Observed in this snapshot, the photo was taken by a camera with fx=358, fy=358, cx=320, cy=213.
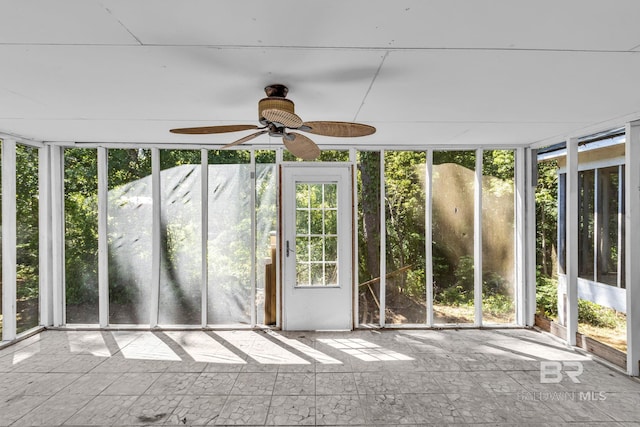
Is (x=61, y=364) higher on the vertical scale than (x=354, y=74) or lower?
lower

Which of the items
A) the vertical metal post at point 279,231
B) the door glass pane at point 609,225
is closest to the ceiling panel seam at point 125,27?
the vertical metal post at point 279,231

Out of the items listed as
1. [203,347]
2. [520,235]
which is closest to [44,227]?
[203,347]

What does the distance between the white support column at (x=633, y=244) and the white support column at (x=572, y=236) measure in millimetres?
554

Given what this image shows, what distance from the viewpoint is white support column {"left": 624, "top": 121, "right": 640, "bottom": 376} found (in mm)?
3113

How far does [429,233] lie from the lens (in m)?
4.48

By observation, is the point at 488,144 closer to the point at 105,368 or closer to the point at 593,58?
the point at 593,58

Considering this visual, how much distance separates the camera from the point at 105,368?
3.28m

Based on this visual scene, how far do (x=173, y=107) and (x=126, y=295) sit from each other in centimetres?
273

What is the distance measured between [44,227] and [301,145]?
357 centimetres

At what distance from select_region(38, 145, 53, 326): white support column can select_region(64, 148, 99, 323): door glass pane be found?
17 cm

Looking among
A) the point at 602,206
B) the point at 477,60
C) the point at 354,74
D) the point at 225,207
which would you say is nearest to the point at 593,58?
the point at 477,60

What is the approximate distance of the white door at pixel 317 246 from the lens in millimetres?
4352

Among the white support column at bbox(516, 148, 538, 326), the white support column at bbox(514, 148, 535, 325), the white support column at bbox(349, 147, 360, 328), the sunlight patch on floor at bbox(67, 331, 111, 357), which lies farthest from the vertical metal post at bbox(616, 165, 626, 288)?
the sunlight patch on floor at bbox(67, 331, 111, 357)

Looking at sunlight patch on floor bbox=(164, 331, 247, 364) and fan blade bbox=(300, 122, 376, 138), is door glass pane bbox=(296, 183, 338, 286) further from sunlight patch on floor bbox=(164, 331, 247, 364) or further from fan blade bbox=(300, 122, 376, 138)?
fan blade bbox=(300, 122, 376, 138)
